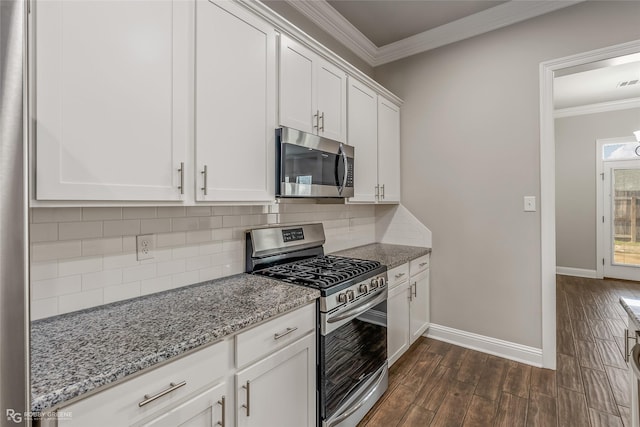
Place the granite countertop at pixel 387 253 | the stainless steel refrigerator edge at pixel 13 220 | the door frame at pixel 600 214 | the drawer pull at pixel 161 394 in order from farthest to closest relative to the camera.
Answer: the door frame at pixel 600 214 < the granite countertop at pixel 387 253 < the drawer pull at pixel 161 394 < the stainless steel refrigerator edge at pixel 13 220

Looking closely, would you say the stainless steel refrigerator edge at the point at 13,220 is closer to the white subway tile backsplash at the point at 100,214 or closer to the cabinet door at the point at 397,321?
the white subway tile backsplash at the point at 100,214

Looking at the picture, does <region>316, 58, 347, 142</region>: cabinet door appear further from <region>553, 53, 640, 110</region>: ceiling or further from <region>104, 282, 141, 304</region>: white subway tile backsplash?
<region>553, 53, 640, 110</region>: ceiling

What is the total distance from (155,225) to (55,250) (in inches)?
15.5

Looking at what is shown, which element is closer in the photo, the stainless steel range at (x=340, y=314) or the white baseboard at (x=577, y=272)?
the stainless steel range at (x=340, y=314)

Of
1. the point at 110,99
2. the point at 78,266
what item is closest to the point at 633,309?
the point at 110,99

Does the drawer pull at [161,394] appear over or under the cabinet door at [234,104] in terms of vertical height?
under

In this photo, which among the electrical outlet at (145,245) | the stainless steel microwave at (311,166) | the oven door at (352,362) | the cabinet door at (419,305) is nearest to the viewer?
the electrical outlet at (145,245)

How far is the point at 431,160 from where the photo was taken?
295 centimetres

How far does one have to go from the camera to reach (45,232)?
1150 mm

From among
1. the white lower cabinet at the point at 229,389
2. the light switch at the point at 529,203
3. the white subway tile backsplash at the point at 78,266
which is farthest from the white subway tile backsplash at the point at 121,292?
the light switch at the point at 529,203

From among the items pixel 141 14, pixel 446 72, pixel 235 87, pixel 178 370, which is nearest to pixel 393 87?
pixel 446 72

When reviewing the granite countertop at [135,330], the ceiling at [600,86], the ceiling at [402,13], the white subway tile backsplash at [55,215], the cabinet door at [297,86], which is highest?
the ceiling at [600,86]

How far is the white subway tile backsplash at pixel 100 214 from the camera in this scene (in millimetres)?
1266

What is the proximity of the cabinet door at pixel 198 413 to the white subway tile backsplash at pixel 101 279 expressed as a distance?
66cm
